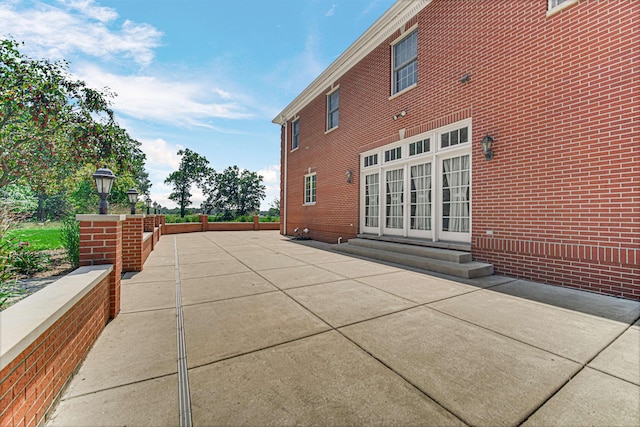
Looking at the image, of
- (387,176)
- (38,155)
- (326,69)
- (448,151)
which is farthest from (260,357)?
(326,69)

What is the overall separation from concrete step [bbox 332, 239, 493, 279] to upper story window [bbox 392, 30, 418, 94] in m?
4.61

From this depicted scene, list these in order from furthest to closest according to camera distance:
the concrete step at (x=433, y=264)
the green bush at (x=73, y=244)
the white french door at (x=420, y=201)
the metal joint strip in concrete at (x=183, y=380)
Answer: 1. the white french door at (x=420, y=201)
2. the green bush at (x=73, y=244)
3. the concrete step at (x=433, y=264)
4. the metal joint strip in concrete at (x=183, y=380)

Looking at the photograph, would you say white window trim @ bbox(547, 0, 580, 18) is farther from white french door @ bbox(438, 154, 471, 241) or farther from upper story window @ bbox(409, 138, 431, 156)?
upper story window @ bbox(409, 138, 431, 156)

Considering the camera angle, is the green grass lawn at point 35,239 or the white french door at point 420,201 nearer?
the green grass lawn at point 35,239

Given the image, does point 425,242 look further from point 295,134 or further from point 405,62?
point 295,134

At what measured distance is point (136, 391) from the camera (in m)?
1.75

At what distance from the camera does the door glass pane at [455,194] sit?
5.80 metres

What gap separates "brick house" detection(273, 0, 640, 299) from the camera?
379 centimetres

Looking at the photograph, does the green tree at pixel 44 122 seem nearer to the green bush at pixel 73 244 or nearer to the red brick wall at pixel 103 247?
the green bush at pixel 73 244

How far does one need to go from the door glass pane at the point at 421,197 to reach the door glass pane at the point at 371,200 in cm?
131

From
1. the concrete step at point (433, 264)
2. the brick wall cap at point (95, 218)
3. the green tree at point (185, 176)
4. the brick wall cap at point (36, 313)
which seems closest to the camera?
the brick wall cap at point (36, 313)

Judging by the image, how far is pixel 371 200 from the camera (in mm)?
8438

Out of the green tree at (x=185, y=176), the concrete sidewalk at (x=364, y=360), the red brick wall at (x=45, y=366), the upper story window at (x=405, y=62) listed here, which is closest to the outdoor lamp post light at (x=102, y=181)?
the concrete sidewalk at (x=364, y=360)

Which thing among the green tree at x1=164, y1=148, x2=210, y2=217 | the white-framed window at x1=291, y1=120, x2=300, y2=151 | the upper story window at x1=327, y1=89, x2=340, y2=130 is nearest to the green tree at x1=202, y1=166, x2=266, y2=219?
the green tree at x1=164, y1=148, x2=210, y2=217
